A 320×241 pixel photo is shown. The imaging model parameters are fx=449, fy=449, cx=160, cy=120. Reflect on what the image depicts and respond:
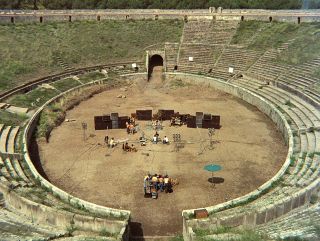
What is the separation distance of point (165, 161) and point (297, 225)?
1264cm

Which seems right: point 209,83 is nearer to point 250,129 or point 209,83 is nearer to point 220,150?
point 250,129

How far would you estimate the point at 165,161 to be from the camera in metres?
29.4

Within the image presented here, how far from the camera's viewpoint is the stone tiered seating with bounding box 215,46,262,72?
4847 cm

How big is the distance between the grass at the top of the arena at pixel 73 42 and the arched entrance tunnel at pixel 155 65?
156 cm

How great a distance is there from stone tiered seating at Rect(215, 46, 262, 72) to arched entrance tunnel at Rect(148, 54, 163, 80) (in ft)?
22.1

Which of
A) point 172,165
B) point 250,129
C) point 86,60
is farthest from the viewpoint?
point 86,60

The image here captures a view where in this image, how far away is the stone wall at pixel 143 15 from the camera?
190 ft

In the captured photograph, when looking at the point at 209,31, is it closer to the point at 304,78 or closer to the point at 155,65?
the point at 155,65

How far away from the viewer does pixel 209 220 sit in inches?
748

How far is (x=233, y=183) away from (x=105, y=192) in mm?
7416

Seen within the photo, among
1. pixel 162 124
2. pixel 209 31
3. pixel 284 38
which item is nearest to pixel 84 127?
pixel 162 124

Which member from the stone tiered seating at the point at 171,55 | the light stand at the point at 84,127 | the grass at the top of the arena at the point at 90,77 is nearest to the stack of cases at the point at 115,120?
the light stand at the point at 84,127

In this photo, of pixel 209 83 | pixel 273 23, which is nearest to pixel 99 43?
pixel 209 83

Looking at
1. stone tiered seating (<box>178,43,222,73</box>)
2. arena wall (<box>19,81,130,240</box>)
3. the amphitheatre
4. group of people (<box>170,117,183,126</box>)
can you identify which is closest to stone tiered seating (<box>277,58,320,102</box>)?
the amphitheatre
